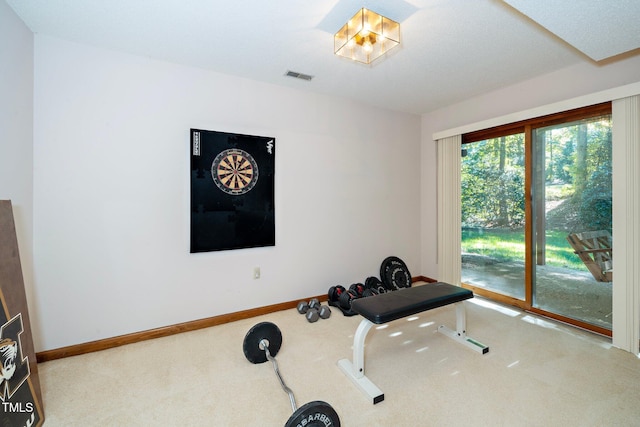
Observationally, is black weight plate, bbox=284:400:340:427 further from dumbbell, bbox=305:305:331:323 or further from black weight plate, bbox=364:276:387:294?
black weight plate, bbox=364:276:387:294

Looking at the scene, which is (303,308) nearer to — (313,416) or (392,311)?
(392,311)

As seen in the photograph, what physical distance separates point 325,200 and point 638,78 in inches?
113

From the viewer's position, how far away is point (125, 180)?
2426mm

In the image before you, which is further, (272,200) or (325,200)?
(325,200)

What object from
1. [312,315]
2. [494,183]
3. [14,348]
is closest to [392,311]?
[312,315]

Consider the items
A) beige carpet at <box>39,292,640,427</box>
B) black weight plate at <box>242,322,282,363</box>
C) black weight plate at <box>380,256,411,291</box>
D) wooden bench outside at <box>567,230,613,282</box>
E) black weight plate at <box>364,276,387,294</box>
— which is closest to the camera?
beige carpet at <box>39,292,640,427</box>

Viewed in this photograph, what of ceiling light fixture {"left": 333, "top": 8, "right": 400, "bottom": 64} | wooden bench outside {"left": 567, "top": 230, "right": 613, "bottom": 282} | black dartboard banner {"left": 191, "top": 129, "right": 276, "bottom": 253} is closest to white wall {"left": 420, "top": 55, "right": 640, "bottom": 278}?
wooden bench outside {"left": 567, "top": 230, "right": 613, "bottom": 282}

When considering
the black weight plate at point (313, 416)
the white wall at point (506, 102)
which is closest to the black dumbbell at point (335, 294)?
the white wall at point (506, 102)

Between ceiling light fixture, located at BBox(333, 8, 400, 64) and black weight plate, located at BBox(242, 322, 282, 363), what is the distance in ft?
6.95

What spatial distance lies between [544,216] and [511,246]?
19.0 inches

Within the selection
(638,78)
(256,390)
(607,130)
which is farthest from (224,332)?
(638,78)

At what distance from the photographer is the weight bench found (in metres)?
1.90

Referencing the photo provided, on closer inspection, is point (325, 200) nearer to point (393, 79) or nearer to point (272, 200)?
point (272, 200)

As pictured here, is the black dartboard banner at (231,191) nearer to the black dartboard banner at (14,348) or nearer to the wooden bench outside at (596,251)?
the black dartboard banner at (14,348)
